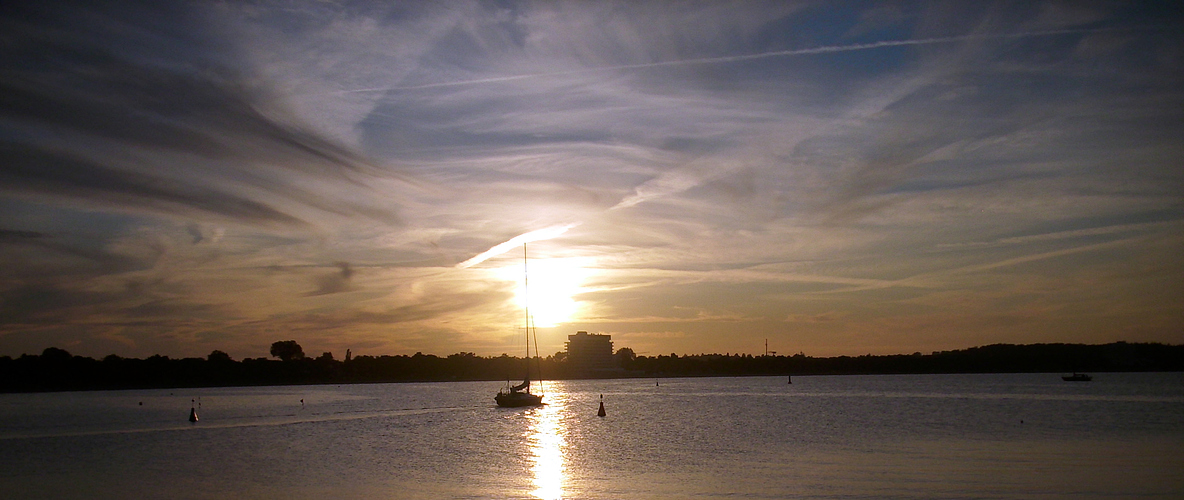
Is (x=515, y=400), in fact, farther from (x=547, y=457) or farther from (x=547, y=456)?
(x=547, y=457)

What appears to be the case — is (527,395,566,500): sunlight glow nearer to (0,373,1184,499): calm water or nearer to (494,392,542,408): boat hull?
(0,373,1184,499): calm water

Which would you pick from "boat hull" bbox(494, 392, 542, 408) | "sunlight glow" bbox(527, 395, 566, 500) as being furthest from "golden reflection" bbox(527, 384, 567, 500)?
"boat hull" bbox(494, 392, 542, 408)

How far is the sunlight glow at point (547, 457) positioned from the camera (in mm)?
30438

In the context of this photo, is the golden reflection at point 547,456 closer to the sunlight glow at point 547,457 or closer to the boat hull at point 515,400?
the sunlight glow at point 547,457

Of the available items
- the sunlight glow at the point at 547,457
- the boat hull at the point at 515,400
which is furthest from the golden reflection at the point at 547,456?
the boat hull at the point at 515,400

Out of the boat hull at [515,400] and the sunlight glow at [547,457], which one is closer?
the sunlight glow at [547,457]

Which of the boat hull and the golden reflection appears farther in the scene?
the boat hull

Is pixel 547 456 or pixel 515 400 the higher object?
pixel 515 400

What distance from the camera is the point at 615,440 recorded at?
5322 centimetres

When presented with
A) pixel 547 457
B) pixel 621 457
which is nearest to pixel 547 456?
pixel 547 457

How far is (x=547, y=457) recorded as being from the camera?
4272cm

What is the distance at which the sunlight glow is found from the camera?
30.4 m

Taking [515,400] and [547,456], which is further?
[515,400]

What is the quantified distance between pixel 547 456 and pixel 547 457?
54 cm
